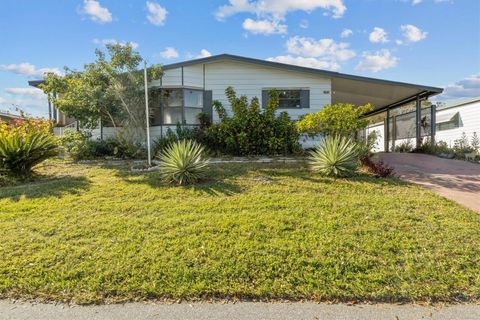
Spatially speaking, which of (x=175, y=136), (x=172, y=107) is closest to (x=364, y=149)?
(x=175, y=136)

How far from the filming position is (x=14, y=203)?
555 cm

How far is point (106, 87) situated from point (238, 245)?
8.77m

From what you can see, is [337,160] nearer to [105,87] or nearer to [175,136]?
[175,136]

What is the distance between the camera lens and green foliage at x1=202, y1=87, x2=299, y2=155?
10.3 meters

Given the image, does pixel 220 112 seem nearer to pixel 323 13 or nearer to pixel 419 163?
pixel 323 13

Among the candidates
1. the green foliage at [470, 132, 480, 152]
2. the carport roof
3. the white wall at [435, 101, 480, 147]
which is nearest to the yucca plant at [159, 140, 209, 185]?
the carport roof

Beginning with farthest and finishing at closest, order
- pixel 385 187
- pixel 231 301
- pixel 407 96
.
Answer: pixel 407 96, pixel 385 187, pixel 231 301

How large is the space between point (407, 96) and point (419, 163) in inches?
208

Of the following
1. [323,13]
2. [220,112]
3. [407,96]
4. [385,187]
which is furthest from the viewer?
[407,96]

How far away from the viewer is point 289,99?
40.2 ft

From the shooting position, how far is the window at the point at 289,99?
12211 mm

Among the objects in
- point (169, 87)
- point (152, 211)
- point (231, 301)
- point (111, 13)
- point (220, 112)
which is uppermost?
point (111, 13)

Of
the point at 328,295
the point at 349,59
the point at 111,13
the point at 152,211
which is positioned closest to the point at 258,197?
the point at 152,211

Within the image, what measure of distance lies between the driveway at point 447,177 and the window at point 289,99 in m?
4.39
